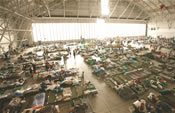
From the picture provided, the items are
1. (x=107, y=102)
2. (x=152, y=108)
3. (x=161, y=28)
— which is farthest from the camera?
(x=161, y=28)

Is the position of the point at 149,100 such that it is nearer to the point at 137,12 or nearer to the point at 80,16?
the point at 80,16

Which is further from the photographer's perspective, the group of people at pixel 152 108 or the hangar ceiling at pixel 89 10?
the hangar ceiling at pixel 89 10

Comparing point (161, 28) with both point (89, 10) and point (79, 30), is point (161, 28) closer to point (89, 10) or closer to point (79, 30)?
point (89, 10)

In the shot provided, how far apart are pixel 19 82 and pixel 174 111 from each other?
10.1 metres

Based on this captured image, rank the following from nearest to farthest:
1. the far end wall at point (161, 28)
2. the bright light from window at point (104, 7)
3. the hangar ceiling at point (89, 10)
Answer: the hangar ceiling at point (89, 10)
the bright light from window at point (104, 7)
the far end wall at point (161, 28)

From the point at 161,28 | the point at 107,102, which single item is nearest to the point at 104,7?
the point at 161,28

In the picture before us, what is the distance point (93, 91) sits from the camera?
5723mm

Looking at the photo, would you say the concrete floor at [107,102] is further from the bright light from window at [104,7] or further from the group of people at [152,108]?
the bright light from window at [104,7]

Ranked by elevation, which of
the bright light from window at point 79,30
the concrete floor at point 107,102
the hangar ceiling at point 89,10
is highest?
the hangar ceiling at point 89,10

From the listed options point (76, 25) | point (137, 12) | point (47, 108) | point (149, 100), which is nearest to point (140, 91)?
point (149, 100)

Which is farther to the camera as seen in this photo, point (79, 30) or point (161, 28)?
point (161, 28)

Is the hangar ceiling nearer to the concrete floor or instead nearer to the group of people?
the concrete floor

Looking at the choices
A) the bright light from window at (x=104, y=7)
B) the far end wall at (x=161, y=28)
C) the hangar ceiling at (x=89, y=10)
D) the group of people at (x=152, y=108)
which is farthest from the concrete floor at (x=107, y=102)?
the far end wall at (x=161, y=28)

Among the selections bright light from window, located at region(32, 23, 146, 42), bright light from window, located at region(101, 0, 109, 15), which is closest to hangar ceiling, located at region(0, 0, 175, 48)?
bright light from window, located at region(101, 0, 109, 15)
